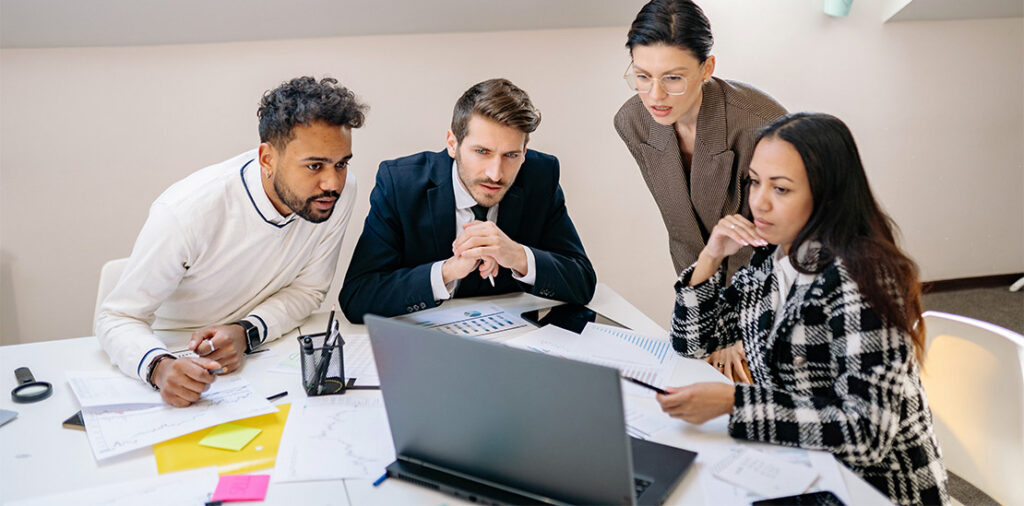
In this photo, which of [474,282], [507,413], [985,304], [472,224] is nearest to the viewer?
[507,413]

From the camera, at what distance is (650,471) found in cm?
120

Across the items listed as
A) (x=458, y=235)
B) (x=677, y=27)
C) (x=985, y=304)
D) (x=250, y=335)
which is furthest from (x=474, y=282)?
(x=985, y=304)

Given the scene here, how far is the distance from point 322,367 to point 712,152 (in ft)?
3.72

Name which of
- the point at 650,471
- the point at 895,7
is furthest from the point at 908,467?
the point at 895,7

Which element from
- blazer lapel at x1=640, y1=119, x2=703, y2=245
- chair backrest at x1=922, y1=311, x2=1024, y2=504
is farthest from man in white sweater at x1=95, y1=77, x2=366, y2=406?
chair backrest at x1=922, y1=311, x2=1024, y2=504

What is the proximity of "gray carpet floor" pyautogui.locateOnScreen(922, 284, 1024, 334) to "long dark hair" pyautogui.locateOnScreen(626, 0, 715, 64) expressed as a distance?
98.0 inches

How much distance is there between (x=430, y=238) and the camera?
6.92ft

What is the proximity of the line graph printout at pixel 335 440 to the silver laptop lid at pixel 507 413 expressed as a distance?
0.36 ft

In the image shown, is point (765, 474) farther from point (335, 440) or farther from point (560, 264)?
point (560, 264)

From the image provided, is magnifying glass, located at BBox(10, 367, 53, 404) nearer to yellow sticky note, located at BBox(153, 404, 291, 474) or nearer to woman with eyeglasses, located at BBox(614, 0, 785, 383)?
yellow sticky note, located at BBox(153, 404, 291, 474)

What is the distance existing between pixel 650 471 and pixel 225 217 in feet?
3.96

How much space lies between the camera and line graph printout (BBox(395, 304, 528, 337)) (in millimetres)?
1853

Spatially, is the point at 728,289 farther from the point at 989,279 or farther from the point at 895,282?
the point at 989,279

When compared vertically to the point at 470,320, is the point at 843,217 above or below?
above
